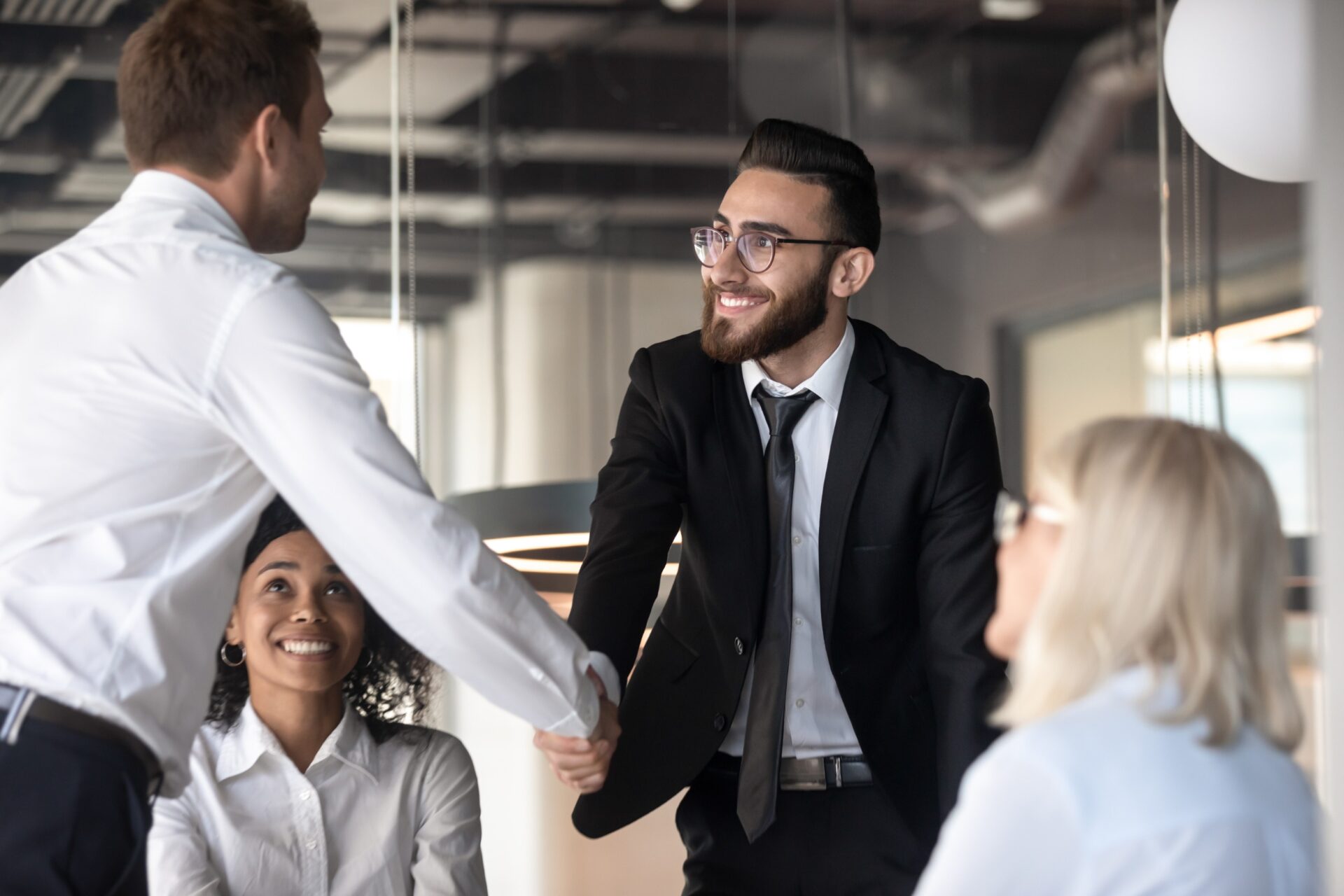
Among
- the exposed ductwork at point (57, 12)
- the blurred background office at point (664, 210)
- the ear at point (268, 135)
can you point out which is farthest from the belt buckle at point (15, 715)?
the exposed ductwork at point (57, 12)

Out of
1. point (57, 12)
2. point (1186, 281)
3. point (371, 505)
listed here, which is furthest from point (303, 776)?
point (57, 12)

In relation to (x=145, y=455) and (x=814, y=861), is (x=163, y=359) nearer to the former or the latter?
(x=145, y=455)

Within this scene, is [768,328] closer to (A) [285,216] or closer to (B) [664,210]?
(A) [285,216]

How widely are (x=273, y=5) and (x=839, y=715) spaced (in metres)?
1.23

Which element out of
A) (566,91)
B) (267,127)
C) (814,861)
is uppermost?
(566,91)

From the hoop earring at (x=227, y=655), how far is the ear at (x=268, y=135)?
3.55ft

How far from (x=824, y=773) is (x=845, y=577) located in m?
0.28

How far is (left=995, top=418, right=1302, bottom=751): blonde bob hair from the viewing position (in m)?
1.33

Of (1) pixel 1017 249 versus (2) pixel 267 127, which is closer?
(2) pixel 267 127

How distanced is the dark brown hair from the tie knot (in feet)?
2.85

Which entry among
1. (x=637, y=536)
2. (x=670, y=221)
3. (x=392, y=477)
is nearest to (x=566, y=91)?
(x=670, y=221)

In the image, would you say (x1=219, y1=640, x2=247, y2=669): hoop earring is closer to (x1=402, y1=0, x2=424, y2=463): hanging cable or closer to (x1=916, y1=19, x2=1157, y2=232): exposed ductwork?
(x1=402, y1=0, x2=424, y2=463): hanging cable

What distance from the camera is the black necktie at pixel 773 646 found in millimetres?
2229

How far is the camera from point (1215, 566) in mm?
1340
